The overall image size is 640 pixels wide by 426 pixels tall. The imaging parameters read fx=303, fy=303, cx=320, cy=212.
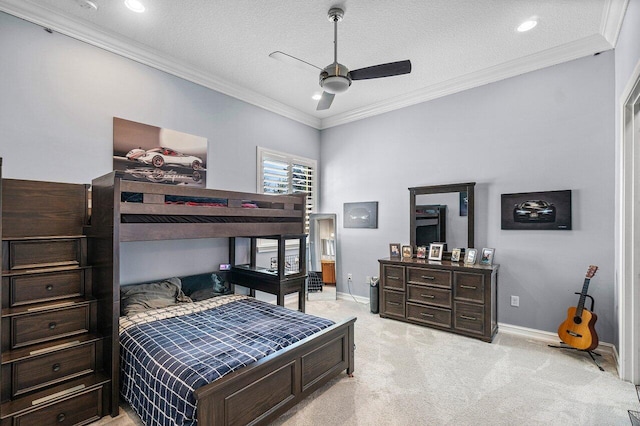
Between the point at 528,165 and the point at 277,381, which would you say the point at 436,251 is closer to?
the point at 528,165

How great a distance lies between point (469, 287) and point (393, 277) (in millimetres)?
964

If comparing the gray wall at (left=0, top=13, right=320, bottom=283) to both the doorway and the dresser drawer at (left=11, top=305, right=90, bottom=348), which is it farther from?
the doorway

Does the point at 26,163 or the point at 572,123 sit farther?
the point at 572,123

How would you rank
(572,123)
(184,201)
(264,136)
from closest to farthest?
(184,201) → (572,123) → (264,136)

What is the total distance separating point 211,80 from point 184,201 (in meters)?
1.94

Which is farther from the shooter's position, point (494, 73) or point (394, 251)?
point (394, 251)

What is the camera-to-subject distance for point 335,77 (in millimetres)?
2621

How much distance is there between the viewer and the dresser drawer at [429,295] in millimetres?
3715

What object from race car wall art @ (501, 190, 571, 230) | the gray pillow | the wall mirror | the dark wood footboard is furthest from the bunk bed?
the wall mirror

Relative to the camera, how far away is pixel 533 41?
10.5 ft

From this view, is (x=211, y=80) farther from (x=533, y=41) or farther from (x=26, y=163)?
(x=533, y=41)

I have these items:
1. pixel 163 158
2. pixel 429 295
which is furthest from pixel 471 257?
pixel 163 158

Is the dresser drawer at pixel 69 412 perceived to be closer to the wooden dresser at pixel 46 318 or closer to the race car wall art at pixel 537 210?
the wooden dresser at pixel 46 318

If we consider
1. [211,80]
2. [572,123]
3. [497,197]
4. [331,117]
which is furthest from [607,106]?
[211,80]
